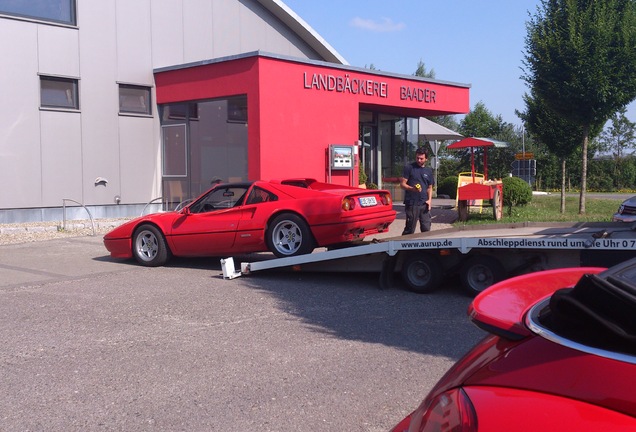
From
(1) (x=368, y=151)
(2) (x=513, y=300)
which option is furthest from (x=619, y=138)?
(2) (x=513, y=300)

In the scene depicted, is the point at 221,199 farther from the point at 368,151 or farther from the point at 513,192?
the point at 368,151

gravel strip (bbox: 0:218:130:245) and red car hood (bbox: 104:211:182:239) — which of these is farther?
gravel strip (bbox: 0:218:130:245)

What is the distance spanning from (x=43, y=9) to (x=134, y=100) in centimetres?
322

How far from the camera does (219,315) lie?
24.7 feet

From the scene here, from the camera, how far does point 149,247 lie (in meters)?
11.2

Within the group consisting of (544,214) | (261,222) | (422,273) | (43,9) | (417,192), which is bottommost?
(422,273)

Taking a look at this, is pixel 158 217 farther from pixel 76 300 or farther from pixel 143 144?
pixel 143 144

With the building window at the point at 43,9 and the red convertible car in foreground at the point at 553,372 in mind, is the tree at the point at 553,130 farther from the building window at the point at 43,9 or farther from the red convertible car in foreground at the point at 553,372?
the red convertible car in foreground at the point at 553,372

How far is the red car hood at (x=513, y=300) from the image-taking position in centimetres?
204

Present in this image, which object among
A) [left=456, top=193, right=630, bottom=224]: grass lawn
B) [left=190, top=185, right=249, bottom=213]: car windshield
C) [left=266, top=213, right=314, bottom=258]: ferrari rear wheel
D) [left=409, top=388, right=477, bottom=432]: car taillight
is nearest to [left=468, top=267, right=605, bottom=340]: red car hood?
[left=409, top=388, right=477, bottom=432]: car taillight

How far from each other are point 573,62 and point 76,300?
13416 mm

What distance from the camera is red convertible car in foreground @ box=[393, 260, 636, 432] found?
5.35ft

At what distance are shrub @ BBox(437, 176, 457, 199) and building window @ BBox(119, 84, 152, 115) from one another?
14771 millimetres

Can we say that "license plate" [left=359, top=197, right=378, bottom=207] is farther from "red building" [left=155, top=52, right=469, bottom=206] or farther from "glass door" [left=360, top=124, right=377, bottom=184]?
"glass door" [left=360, top=124, right=377, bottom=184]
